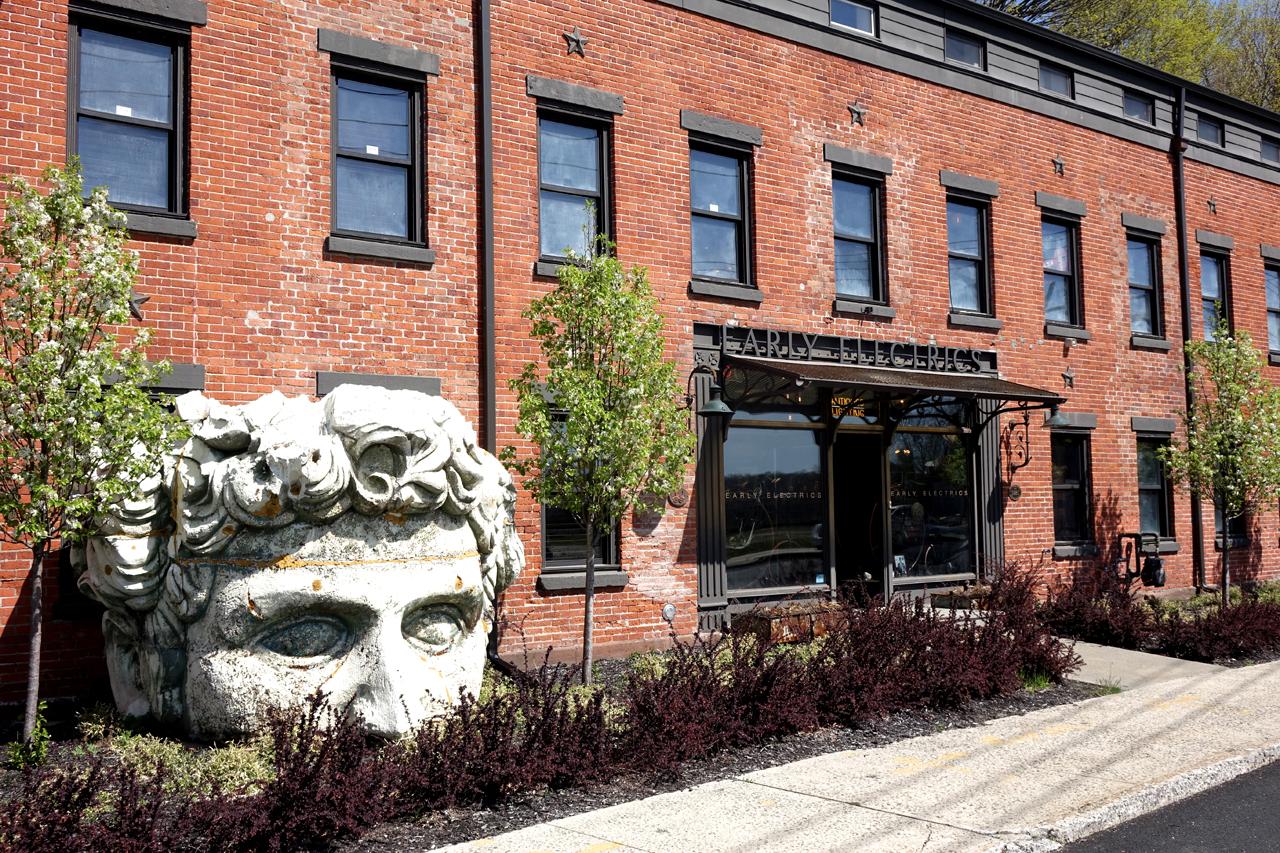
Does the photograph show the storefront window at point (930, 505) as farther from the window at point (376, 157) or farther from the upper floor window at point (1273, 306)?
the upper floor window at point (1273, 306)

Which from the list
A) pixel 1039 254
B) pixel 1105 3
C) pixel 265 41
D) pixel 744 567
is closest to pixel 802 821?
pixel 744 567

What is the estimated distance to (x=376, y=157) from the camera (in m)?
10.4

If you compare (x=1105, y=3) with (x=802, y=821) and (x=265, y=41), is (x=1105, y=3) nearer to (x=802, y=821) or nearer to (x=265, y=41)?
(x=265, y=41)

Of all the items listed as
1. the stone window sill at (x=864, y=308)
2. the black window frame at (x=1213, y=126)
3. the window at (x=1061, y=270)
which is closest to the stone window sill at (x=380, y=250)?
the stone window sill at (x=864, y=308)

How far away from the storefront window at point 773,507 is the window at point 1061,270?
5.30 meters

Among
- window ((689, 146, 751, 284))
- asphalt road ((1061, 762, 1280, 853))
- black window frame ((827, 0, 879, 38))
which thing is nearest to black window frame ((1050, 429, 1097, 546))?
window ((689, 146, 751, 284))

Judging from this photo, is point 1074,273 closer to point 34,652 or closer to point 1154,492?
point 1154,492

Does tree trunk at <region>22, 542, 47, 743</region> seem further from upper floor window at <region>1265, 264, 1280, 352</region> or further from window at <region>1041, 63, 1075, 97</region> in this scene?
upper floor window at <region>1265, 264, 1280, 352</region>

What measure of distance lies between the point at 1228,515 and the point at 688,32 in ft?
35.0

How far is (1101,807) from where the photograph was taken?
6062mm

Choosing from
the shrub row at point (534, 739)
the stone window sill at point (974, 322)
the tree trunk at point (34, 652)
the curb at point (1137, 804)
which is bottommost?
the curb at point (1137, 804)

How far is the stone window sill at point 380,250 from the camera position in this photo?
9.95 m

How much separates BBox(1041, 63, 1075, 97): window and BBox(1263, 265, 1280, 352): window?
6111 millimetres

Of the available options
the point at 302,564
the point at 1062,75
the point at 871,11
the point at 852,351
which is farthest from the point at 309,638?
the point at 1062,75
